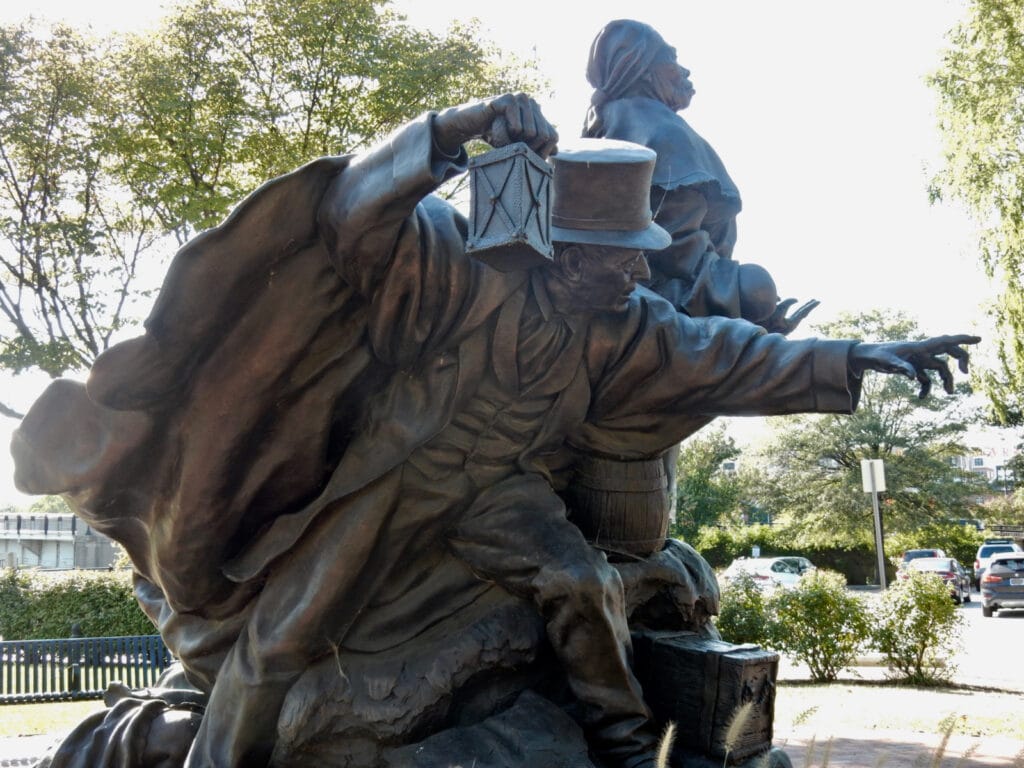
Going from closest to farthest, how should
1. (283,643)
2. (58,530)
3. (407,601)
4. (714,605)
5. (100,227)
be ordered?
1. (283,643)
2. (407,601)
3. (714,605)
4. (100,227)
5. (58,530)

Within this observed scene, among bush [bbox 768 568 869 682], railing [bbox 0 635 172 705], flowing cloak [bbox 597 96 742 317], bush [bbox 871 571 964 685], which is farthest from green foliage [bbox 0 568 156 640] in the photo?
flowing cloak [bbox 597 96 742 317]

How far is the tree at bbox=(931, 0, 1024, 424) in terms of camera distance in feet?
43.5

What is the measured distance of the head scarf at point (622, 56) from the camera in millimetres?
4367

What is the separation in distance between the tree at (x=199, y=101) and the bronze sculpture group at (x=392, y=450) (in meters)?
9.83

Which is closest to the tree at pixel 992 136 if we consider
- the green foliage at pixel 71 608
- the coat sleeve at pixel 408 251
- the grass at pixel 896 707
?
the grass at pixel 896 707

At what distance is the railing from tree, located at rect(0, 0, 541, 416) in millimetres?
4135

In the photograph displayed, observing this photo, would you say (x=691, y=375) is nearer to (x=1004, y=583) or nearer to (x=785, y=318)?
(x=785, y=318)

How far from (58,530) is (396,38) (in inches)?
1162

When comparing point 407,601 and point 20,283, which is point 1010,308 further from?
point 20,283


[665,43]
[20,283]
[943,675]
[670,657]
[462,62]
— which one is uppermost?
[462,62]

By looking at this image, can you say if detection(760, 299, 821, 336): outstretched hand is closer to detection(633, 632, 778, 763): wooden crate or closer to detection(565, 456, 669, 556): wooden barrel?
detection(565, 456, 669, 556): wooden barrel

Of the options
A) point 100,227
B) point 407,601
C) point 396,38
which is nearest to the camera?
point 407,601

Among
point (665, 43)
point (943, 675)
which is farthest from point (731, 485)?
point (665, 43)

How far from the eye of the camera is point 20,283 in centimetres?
1369
